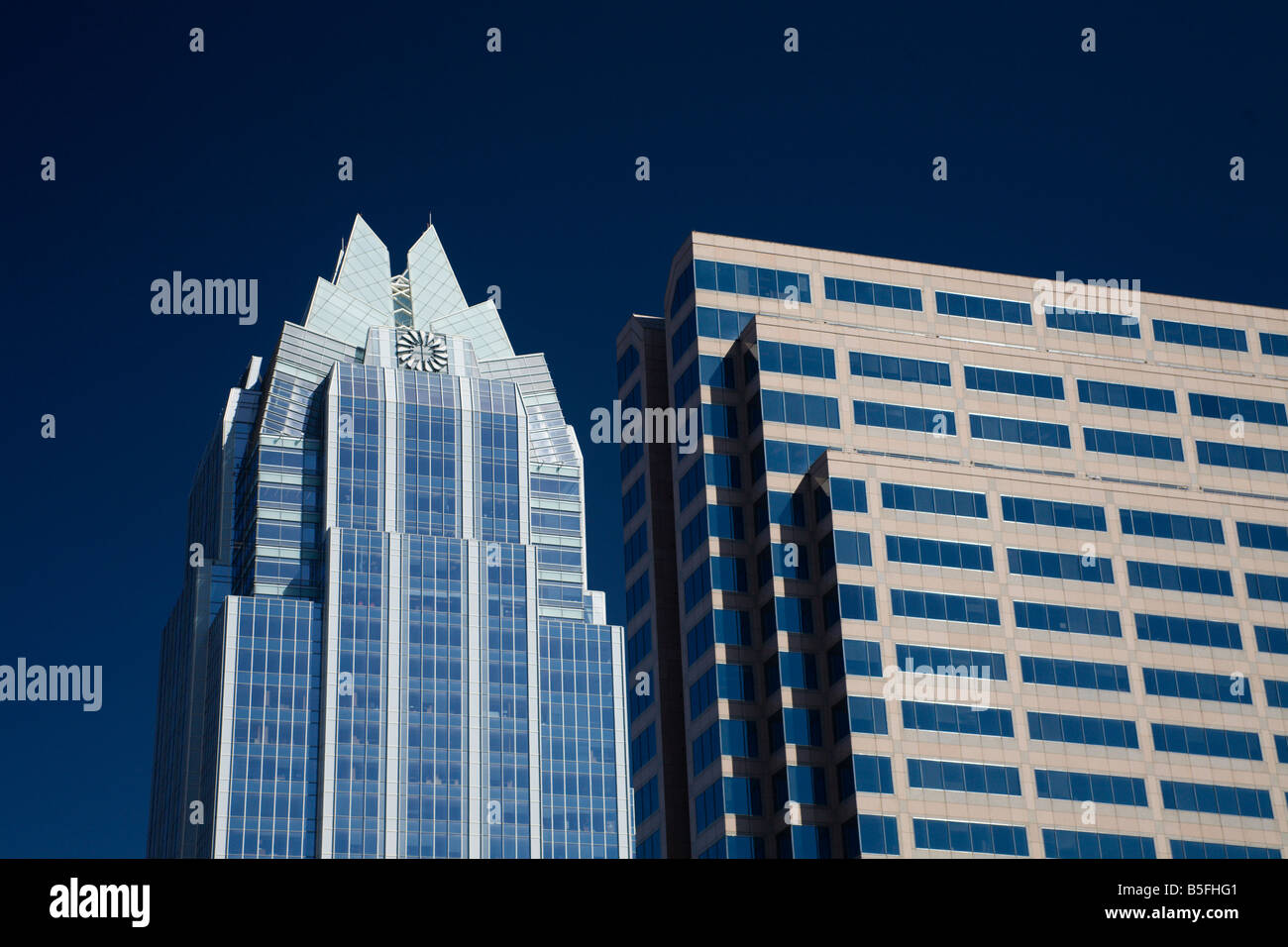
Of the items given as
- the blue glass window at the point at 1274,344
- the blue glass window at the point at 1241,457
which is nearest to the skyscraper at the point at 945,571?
the blue glass window at the point at 1241,457

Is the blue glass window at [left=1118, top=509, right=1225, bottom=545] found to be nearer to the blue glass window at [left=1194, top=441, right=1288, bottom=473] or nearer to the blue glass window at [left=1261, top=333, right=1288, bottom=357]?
the blue glass window at [left=1194, top=441, right=1288, bottom=473]

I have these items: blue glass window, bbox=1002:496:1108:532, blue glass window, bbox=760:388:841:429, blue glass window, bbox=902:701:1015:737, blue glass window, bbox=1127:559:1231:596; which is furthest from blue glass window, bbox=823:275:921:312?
blue glass window, bbox=902:701:1015:737

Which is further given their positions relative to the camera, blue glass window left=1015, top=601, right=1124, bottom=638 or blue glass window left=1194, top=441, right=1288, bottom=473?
blue glass window left=1194, top=441, right=1288, bottom=473

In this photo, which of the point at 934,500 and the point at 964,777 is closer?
the point at 964,777

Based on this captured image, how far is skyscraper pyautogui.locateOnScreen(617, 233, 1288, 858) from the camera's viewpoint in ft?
355

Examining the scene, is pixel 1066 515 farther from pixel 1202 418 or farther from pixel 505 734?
pixel 505 734

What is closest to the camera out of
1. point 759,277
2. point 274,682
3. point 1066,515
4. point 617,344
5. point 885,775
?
point 885,775

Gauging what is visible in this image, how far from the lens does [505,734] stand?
199m

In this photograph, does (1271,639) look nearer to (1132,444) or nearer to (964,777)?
(1132,444)

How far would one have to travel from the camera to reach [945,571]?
113562 mm

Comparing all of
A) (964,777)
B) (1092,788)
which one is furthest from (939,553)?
(1092,788)

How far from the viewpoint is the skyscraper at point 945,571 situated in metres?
108
